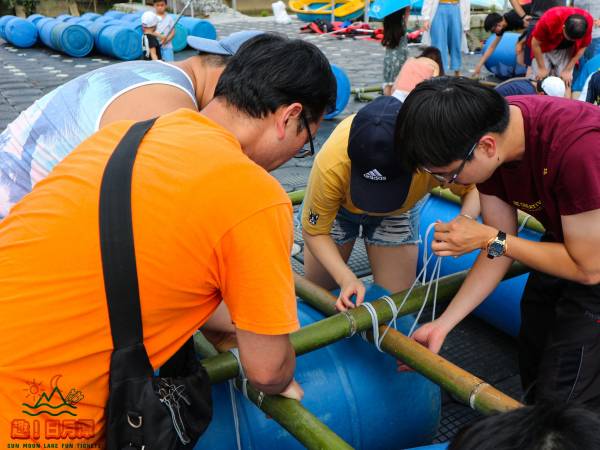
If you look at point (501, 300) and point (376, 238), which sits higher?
point (376, 238)

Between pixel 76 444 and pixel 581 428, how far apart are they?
1.06 m

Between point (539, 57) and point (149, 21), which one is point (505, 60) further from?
point (149, 21)

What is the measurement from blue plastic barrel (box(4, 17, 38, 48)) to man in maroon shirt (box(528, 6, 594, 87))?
12.4m

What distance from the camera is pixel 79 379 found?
1.35 m

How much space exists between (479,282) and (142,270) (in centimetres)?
140

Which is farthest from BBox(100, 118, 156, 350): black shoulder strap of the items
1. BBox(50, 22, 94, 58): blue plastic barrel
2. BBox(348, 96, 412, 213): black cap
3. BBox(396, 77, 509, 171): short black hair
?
BBox(50, 22, 94, 58): blue plastic barrel

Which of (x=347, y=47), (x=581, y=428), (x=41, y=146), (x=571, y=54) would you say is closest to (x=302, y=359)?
(x=41, y=146)

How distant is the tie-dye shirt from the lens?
6.67ft

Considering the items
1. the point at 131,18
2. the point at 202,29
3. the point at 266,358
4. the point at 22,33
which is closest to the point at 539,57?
the point at 266,358

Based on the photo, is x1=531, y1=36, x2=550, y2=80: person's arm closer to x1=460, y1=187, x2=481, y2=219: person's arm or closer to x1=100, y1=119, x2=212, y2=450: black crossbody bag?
x1=460, y1=187, x2=481, y2=219: person's arm

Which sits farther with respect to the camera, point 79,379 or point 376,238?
point 376,238

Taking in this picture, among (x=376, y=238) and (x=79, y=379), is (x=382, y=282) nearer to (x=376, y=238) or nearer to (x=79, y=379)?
(x=376, y=238)

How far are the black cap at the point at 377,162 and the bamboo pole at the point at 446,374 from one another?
1.39ft

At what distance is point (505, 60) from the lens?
413 inches
